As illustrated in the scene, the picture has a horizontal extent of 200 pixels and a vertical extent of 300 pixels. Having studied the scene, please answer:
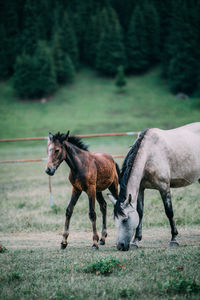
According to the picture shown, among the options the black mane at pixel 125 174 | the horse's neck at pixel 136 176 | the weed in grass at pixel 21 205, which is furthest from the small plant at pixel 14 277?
the weed in grass at pixel 21 205

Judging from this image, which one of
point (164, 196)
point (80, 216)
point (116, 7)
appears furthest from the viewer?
point (116, 7)

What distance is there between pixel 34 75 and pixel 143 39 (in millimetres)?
26087

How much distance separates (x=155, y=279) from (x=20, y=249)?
3382mm

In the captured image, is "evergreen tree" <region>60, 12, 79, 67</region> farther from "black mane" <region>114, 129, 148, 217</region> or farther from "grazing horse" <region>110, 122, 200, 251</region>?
"black mane" <region>114, 129, 148, 217</region>

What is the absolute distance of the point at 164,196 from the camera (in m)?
6.89

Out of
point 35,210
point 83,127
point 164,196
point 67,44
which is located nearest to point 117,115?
point 83,127

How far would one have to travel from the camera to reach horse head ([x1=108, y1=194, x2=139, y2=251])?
6.14 meters

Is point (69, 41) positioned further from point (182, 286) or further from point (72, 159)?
point (182, 286)

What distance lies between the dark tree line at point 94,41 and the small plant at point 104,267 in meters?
57.2

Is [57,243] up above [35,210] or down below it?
above

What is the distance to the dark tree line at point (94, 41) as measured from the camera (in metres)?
60.5

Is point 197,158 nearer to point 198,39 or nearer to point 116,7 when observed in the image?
point 198,39

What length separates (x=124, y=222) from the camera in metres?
6.15

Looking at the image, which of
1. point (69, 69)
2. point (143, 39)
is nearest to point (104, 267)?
point (69, 69)
